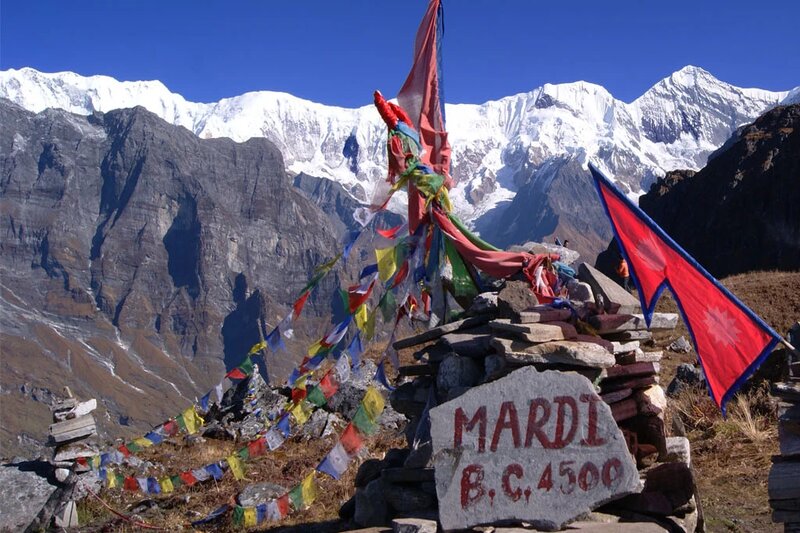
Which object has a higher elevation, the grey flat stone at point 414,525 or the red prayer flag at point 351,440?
the red prayer flag at point 351,440

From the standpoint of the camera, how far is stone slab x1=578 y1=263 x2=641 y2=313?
9602 millimetres

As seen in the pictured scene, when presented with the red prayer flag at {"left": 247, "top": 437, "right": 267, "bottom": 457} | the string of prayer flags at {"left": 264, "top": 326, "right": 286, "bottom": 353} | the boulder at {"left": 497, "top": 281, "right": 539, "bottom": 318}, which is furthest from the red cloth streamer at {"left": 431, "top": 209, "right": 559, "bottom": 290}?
the red prayer flag at {"left": 247, "top": 437, "right": 267, "bottom": 457}

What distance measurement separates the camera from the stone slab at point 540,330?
28.8 ft

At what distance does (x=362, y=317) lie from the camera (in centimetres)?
1317

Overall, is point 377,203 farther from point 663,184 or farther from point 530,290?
point 663,184

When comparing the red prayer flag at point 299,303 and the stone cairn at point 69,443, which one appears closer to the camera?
the stone cairn at point 69,443

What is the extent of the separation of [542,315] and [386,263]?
3.70 meters

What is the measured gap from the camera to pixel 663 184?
4747 inches

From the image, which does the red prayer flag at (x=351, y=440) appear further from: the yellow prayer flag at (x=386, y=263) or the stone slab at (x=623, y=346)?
the stone slab at (x=623, y=346)

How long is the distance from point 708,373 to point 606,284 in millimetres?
1730

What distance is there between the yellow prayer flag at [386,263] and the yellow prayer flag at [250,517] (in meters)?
3.98

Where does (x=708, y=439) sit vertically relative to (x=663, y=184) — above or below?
below

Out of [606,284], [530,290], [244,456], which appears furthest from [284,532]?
[606,284]

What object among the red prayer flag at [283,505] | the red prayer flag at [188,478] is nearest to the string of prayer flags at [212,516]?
the red prayer flag at [283,505]
